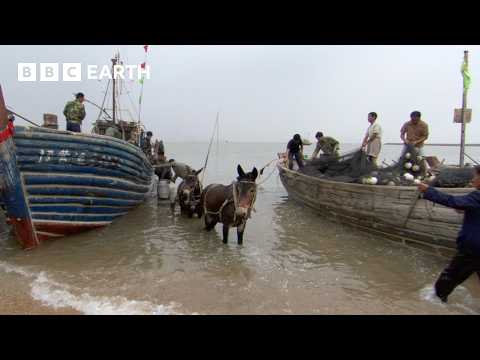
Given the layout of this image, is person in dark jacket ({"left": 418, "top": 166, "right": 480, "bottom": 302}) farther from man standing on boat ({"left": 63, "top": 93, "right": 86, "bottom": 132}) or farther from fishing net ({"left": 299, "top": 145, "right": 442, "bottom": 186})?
man standing on boat ({"left": 63, "top": 93, "right": 86, "bottom": 132})

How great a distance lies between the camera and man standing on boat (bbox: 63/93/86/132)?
8.30 metres

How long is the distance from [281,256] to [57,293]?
425 centimetres

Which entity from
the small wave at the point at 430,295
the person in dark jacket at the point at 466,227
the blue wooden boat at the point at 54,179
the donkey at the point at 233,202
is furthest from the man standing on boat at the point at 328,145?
the person in dark jacket at the point at 466,227

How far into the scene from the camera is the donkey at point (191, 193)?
9.45 metres

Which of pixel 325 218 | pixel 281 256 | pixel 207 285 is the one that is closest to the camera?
pixel 207 285

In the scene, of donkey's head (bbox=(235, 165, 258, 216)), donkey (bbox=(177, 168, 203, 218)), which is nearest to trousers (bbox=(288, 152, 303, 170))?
donkey (bbox=(177, 168, 203, 218))

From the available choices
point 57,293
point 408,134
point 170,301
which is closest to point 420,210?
point 408,134

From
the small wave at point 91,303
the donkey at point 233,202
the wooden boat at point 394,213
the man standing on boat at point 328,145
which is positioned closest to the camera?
the small wave at point 91,303

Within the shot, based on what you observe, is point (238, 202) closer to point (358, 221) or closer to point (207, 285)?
point (207, 285)

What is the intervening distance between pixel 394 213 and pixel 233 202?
11.9 feet

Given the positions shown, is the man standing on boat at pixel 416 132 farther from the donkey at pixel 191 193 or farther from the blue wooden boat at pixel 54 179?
the blue wooden boat at pixel 54 179

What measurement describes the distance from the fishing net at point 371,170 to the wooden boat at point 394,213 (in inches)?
13.5

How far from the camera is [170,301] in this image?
462cm

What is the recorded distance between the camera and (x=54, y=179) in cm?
662
